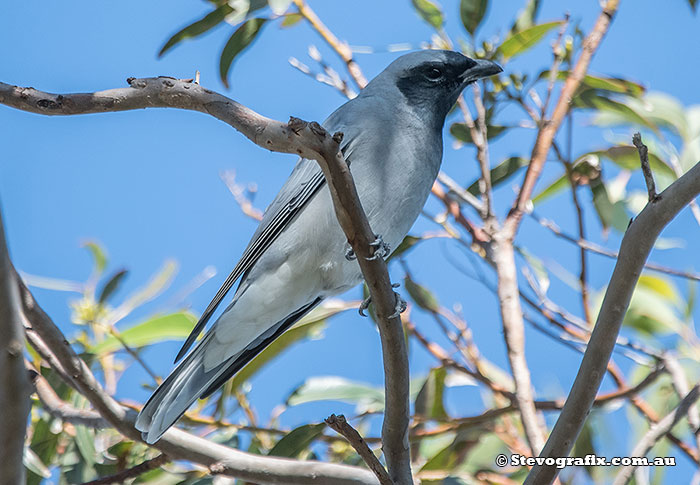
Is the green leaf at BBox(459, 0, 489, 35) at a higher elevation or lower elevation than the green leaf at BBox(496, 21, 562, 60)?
higher

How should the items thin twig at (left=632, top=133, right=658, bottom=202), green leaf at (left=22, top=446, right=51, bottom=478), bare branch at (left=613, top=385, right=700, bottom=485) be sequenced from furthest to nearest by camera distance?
green leaf at (left=22, top=446, right=51, bottom=478) < bare branch at (left=613, top=385, right=700, bottom=485) < thin twig at (left=632, top=133, right=658, bottom=202)

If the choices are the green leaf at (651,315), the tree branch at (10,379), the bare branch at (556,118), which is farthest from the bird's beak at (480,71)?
the tree branch at (10,379)

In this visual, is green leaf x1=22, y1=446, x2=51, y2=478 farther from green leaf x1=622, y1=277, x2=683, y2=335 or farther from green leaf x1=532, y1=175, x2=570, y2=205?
green leaf x1=622, y1=277, x2=683, y2=335

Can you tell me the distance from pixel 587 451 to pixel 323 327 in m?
1.23

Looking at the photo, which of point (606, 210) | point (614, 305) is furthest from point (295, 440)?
point (606, 210)

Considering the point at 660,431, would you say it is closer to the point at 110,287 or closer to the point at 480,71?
the point at 480,71

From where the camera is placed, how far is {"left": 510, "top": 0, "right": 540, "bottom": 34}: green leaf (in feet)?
13.0

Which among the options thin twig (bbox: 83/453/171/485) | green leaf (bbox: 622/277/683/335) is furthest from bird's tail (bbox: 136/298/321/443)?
green leaf (bbox: 622/277/683/335)

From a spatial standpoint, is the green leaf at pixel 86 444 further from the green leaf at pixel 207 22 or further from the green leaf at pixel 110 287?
the green leaf at pixel 207 22

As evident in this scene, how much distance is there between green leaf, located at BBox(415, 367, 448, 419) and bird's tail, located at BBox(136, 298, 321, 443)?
665 millimetres

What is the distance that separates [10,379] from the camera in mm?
1711

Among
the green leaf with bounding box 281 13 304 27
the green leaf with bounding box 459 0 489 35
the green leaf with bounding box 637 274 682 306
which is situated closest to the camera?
the green leaf with bounding box 459 0 489 35

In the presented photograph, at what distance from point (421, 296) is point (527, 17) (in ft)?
4.61

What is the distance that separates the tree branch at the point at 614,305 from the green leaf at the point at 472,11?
6.29ft
